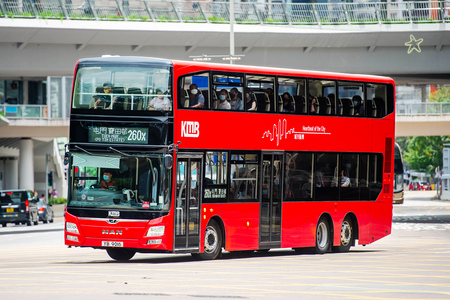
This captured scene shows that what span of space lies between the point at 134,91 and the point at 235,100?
99.2 inches

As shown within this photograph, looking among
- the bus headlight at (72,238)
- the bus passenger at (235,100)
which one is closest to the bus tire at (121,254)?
the bus headlight at (72,238)

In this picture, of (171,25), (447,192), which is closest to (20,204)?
(171,25)

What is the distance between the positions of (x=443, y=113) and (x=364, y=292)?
43721mm

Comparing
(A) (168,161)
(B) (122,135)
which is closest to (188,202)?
(A) (168,161)

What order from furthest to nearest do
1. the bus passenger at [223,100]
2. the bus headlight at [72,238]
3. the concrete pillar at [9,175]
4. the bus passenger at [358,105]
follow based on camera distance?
1. the concrete pillar at [9,175]
2. the bus passenger at [358,105]
3. the bus passenger at [223,100]
4. the bus headlight at [72,238]

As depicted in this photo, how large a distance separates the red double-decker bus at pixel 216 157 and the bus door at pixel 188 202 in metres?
0.02

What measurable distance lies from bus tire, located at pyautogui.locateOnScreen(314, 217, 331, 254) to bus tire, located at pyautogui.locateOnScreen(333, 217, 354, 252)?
0.59 m

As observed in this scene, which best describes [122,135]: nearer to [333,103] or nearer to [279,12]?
[333,103]

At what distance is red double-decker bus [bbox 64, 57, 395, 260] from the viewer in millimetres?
16938

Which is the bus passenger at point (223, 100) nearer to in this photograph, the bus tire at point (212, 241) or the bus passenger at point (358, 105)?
the bus tire at point (212, 241)

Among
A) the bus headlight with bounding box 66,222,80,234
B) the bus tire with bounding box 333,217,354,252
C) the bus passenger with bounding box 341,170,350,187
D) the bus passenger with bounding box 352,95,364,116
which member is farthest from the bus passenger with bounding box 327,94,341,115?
the bus headlight with bounding box 66,222,80,234

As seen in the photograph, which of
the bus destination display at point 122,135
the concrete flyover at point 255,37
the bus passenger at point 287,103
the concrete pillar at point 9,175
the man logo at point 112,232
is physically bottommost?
the concrete pillar at point 9,175

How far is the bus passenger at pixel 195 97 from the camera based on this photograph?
17641mm

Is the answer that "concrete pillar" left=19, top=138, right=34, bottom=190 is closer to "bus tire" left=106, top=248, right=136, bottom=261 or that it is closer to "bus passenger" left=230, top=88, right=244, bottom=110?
"bus tire" left=106, top=248, right=136, bottom=261
